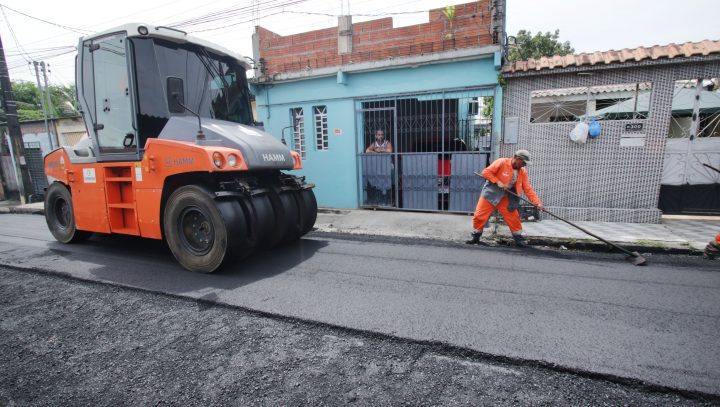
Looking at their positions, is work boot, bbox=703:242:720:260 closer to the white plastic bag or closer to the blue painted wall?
the white plastic bag

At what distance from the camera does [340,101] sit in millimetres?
8141

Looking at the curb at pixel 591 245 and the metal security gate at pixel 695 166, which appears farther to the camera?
the metal security gate at pixel 695 166

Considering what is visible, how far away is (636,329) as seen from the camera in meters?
2.76

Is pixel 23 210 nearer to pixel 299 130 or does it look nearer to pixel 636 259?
pixel 299 130

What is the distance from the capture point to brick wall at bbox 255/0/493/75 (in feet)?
22.7

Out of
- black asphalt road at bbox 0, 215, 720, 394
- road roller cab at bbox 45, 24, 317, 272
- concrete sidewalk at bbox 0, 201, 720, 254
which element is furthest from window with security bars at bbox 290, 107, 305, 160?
black asphalt road at bbox 0, 215, 720, 394

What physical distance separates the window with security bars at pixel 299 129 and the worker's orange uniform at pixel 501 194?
192 inches

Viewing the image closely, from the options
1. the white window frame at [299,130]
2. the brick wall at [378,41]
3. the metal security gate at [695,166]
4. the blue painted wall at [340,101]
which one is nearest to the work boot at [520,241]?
the blue painted wall at [340,101]

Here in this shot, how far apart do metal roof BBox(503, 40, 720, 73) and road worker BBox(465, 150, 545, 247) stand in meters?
2.24

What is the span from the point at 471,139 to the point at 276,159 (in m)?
4.42

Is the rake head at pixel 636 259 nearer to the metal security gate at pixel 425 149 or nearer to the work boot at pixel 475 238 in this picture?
the work boot at pixel 475 238

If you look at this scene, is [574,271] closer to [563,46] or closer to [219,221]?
[219,221]

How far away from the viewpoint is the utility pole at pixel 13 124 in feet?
34.7

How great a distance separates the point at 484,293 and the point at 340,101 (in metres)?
5.89
